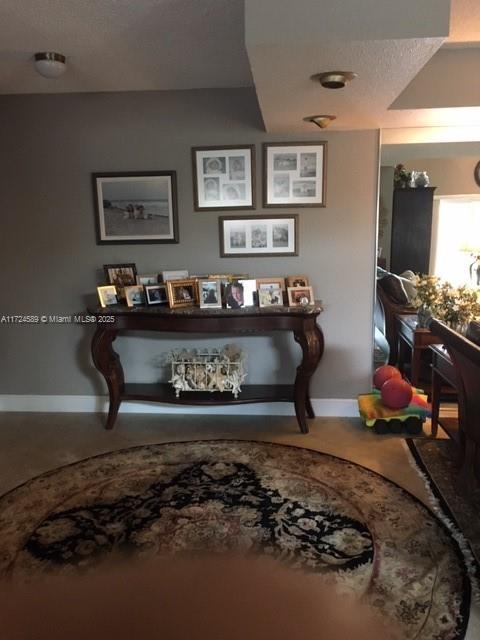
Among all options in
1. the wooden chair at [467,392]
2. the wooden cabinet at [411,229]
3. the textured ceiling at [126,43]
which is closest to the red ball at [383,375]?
the wooden cabinet at [411,229]

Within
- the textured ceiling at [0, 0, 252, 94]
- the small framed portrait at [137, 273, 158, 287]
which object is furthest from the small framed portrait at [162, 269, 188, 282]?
the textured ceiling at [0, 0, 252, 94]

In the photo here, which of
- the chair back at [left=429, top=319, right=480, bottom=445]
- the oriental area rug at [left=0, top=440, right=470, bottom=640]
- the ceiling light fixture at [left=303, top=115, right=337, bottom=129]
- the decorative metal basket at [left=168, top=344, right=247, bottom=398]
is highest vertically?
the ceiling light fixture at [left=303, top=115, right=337, bottom=129]

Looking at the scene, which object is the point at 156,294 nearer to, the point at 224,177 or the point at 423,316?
the point at 224,177

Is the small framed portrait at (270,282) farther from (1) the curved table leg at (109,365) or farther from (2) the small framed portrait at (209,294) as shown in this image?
(1) the curved table leg at (109,365)

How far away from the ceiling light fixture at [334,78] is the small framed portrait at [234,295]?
55.6 inches

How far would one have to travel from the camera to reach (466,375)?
2.34 meters

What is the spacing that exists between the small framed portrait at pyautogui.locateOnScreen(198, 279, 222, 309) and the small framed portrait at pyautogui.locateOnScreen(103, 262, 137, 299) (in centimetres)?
54

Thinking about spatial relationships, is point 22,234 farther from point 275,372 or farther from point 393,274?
point 393,274

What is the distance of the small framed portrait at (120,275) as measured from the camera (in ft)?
11.2

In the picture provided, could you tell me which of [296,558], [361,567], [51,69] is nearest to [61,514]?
[296,558]

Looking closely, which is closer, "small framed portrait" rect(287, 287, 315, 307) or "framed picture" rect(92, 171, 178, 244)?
"small framed portrait" rect(287, 287, 315, 307)

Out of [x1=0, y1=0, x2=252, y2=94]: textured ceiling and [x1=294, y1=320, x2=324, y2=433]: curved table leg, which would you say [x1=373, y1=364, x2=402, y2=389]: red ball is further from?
[x1=0, y1=0, x2=252, y2=94]: textured ceiling

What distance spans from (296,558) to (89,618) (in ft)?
2.72

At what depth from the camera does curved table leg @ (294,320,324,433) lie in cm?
313
